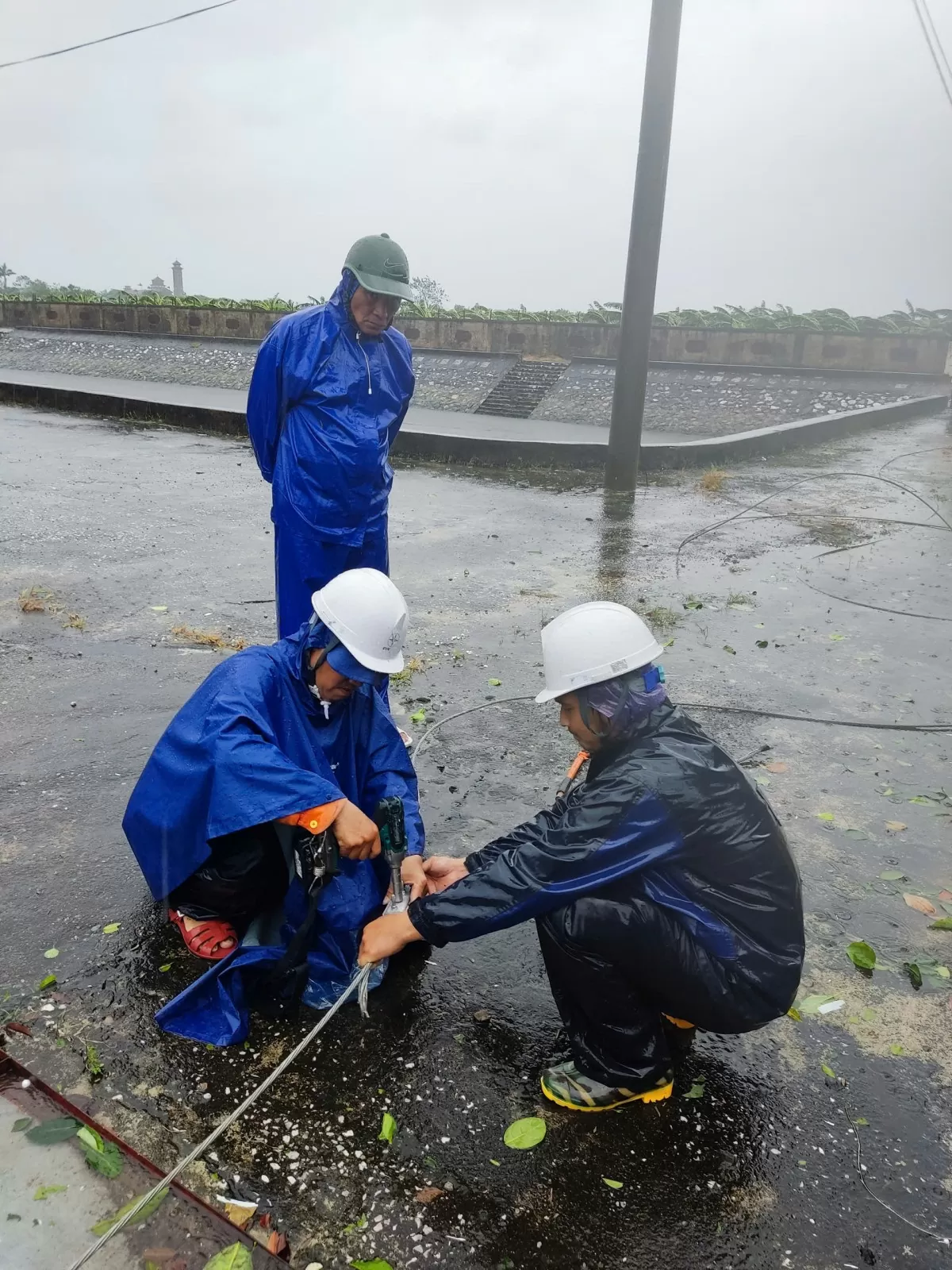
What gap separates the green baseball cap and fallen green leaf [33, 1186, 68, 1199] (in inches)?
122

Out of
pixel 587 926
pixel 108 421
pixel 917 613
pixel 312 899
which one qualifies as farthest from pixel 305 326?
pixel 108 421

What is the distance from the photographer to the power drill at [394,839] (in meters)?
2.53

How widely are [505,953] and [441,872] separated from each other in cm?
40

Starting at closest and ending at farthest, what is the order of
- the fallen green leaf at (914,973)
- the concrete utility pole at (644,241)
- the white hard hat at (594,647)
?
the white hard hat at (594,647) → the fallen green leaf at (914,973) → the concrete utility pole at (644,241)

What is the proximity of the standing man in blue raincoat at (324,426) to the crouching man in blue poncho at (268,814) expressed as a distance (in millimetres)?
1213

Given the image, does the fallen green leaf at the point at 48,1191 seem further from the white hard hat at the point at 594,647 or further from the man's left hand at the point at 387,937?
the white hard hat at the point at 594,647

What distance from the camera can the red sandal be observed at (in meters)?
2.72

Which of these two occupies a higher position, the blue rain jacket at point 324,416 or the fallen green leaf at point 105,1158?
the blue rain jacket at point 324,416

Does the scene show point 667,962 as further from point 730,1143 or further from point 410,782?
point 410,782

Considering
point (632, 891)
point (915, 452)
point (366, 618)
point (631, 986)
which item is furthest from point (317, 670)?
point (915, 452)

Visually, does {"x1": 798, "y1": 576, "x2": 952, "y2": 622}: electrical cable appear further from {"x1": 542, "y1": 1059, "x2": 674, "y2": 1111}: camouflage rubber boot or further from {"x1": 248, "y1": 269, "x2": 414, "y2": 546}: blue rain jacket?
{"x1": 542, "y1": 1059, "x2": 674, "y2": 1111}: camouflage rubber boot

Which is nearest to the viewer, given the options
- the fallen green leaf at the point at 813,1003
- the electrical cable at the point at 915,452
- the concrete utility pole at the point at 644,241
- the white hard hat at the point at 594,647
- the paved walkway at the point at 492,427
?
the white hard hat at the point at 594,647

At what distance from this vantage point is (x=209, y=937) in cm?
273

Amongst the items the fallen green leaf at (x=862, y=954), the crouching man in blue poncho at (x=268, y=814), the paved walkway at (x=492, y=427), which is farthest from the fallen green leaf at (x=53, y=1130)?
the paved walkway at (x=492, y=427)
